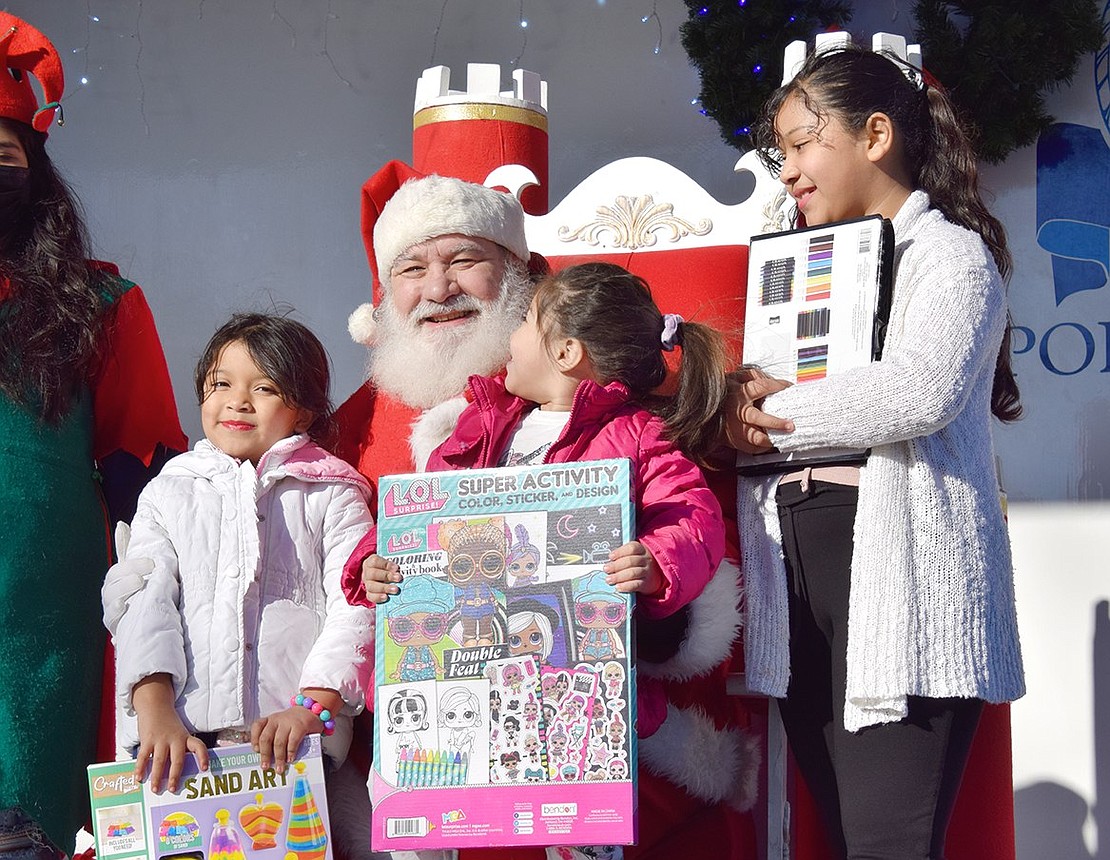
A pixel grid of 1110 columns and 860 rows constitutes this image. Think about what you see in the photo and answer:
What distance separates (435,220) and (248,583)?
0.94 metres

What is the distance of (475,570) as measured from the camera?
6.31 feet

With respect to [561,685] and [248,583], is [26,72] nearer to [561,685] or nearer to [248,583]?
[248,583]

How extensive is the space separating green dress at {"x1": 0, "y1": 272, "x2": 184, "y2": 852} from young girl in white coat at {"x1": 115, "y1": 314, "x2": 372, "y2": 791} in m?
0.13

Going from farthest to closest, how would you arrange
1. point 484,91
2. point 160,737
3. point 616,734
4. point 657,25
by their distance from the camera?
point 657,25 → point 484,91 → point 160,737 → point 616,734

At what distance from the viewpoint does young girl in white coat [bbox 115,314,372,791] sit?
6.98 ft

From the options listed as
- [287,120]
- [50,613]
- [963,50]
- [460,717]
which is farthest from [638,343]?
[287,120]

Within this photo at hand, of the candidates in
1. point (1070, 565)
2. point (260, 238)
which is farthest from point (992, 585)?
point (260, 238)

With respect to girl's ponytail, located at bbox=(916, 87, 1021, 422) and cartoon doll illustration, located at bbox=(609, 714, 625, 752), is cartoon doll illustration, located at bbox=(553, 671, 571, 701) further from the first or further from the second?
girl's ponytail, located at bbox=(916, 87, 1021, 422)

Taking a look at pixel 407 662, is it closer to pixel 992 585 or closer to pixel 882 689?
pixel 882 689

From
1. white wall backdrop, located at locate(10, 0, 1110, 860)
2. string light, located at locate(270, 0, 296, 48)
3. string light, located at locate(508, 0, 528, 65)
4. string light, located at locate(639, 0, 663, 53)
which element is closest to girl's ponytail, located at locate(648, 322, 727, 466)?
white wall backdrop, located at locate(10, 0, 1110, 860)

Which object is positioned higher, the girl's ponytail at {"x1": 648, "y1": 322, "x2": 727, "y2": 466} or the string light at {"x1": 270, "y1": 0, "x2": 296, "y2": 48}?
the string light at {"x1": 270, "y1": 0, "x2": 296, "y2": 48}

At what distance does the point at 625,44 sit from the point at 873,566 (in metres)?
3.30

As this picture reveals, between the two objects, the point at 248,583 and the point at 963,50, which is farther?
the point at 963,50

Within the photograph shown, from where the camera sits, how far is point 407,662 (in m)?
1.93
